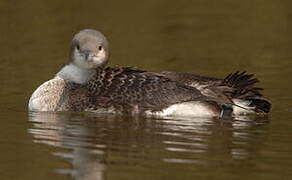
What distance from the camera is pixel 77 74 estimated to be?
1417 cm

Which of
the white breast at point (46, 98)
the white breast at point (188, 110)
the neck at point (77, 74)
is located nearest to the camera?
the white breast at point (188, 110)

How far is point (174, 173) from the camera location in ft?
33.3

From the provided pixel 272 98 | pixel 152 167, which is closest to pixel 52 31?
pixel 272 98

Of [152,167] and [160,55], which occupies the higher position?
[160,55]

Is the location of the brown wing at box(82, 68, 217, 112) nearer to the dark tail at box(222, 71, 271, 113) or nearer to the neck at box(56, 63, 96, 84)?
the neck at box(56, 63, 96, 84)

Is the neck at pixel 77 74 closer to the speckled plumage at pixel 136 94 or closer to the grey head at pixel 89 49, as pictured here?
the grey head at pixel 89 49

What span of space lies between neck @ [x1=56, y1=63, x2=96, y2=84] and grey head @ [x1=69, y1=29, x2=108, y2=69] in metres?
0.06

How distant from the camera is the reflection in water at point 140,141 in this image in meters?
10.6

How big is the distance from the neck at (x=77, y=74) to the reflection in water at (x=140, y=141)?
0.62 m

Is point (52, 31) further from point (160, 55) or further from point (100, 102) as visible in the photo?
point (100, 102)

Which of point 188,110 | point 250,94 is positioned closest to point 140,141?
point 188,110

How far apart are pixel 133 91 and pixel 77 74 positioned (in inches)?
36.8

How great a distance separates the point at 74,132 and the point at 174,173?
241 cm

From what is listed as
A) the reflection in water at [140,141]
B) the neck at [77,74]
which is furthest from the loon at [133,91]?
the reflection in water at [140,141]
